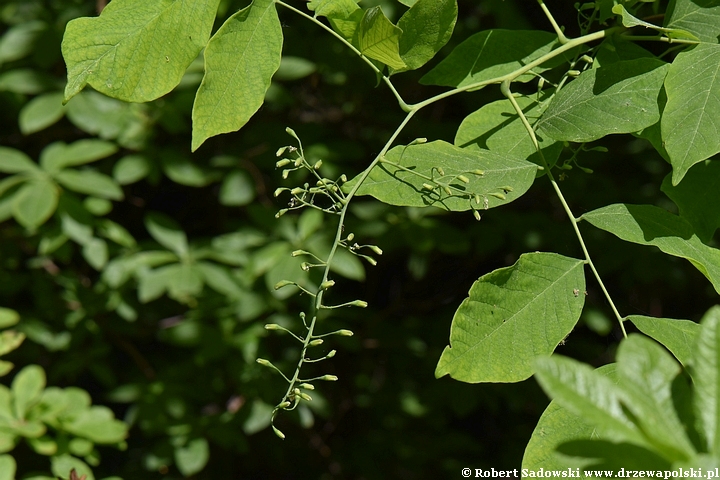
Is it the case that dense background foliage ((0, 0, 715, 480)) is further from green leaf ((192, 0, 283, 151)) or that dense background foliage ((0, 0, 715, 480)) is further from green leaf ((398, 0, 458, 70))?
green leaf ((192, 0, 283, 151))

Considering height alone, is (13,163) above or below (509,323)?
below

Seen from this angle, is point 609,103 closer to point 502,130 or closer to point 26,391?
point 502,130

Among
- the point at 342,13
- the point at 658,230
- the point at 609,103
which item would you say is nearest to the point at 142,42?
the point at 342,13

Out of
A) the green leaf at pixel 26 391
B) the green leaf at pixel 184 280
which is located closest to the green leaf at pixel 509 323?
the green leaf at pixel 26 391

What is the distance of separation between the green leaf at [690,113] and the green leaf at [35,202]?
1802mm

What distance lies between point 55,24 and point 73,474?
174 cm

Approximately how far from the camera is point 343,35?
3.29 feet

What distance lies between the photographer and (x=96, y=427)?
183cm

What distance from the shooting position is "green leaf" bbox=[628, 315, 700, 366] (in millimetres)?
919

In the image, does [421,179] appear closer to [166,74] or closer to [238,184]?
[166,74]

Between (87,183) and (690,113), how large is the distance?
1.85 meters

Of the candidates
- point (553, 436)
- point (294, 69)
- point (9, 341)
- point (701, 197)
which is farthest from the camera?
point (294, 69)

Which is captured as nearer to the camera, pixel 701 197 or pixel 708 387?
pixel 708 387

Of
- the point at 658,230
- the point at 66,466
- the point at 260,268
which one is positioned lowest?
the point at 66,466
